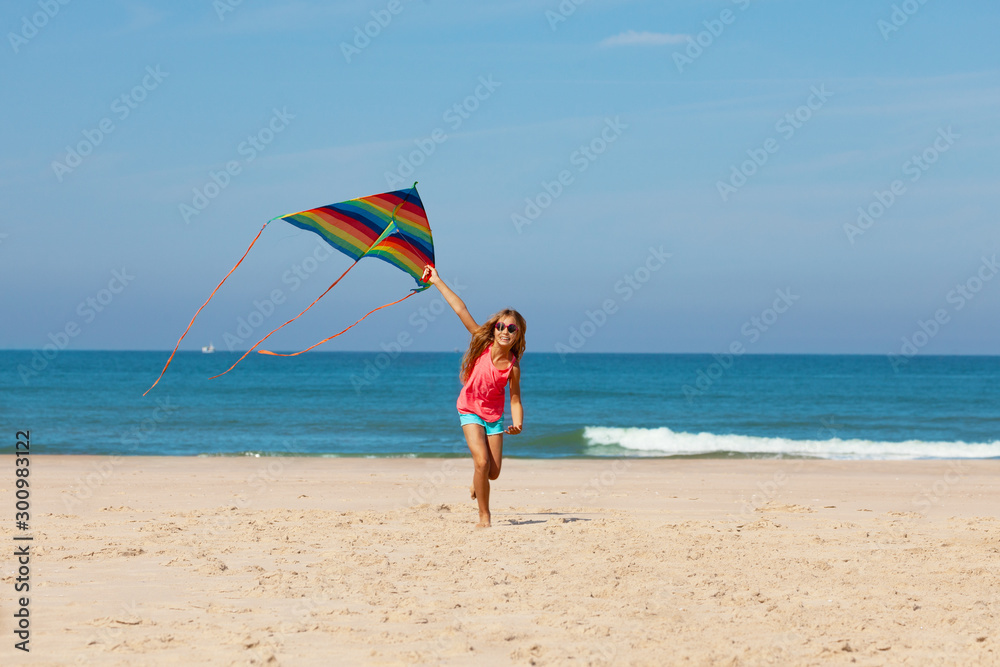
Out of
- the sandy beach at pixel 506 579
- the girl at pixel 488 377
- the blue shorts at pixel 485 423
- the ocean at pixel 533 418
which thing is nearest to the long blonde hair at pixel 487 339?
the girl at pixel 488 377

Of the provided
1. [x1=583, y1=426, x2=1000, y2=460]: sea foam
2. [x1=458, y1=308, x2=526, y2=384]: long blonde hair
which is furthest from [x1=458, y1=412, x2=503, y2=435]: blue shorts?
[x1=583, y1=426, x2=1000, y2=460]: sea foam

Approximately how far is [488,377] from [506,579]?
1.83 metres

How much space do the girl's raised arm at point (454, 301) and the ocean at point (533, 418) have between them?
870cm

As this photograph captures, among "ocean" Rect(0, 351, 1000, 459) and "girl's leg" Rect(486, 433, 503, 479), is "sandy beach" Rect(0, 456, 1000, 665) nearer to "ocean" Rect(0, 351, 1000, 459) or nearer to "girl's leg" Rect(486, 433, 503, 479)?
"girl's leg" Rect(486, 433, 503, 479)

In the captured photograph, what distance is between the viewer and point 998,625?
4.19 m

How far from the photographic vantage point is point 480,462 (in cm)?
658

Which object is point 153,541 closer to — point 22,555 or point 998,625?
point 22,555

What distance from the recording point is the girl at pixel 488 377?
6.44 metres

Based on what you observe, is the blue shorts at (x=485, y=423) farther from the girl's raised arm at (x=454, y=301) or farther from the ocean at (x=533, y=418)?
the ocean at (x=533, y=418)

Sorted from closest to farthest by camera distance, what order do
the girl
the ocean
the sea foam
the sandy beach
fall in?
the sandy beach < the girl < the ocean < the sea foam

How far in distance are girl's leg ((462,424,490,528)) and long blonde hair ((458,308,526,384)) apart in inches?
15.9

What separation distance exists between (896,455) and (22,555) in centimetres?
1722

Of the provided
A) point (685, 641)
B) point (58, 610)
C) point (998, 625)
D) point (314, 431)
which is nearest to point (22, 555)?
point (58, 610)

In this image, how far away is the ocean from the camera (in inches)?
736
